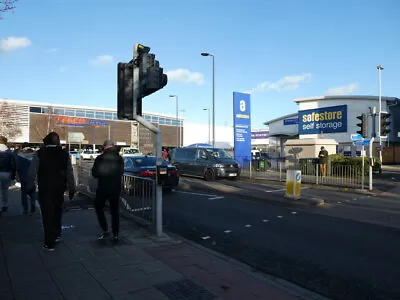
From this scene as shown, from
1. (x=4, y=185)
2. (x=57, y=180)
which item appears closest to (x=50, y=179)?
(x=57, y=180)

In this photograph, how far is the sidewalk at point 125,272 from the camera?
3945 mm

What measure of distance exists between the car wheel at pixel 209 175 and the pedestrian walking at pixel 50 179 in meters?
12.4

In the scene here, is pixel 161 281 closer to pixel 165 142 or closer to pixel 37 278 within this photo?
pixel 37 278

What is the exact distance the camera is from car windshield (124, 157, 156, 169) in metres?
13.2

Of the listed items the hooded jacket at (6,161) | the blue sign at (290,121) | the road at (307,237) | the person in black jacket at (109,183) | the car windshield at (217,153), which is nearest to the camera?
the road at (307,237)

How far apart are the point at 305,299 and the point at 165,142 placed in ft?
313

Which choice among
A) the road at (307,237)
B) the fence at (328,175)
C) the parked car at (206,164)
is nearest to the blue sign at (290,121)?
the fence at (328,175)

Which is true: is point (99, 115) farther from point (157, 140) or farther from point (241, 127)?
point (157, 140)

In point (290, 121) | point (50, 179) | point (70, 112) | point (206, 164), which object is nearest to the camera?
point (50, 179)

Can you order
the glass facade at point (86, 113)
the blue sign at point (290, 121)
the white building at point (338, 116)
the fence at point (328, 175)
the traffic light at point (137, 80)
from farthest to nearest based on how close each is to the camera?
the glass facade at point (86, 113)
the blue sign at point (290, 121)
the white building at point (338, 116)
the fence at point (328, 175)
the traffic light at point (137, 80)

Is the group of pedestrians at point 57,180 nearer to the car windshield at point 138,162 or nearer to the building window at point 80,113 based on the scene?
the car windshield at point 138,162

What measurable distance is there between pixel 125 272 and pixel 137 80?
3.43 metres

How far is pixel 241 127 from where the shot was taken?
74.0 ft

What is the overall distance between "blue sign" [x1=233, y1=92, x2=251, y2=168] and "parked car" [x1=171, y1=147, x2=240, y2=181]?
331cm
